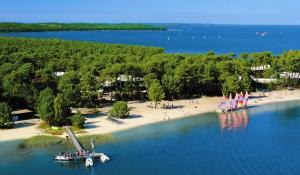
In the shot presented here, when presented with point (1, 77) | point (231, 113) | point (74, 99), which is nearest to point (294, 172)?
point (231, 113)

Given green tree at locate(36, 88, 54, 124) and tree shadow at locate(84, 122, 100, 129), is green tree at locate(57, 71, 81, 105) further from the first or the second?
tree shadow at locate(84, 122, 100, 129)

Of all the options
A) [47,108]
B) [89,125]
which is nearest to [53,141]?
[47,108]

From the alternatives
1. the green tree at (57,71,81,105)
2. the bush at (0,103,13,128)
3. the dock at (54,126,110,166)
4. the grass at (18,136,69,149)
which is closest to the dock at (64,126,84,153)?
the dock at (54,126,110,166)

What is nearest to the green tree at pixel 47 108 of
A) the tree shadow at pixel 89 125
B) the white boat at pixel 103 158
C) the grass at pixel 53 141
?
the grass at pixel 53 141

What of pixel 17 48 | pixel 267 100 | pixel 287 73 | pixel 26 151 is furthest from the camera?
pixel 17 48

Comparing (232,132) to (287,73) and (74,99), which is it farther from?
(287,73)

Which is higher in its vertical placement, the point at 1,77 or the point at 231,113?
the point at 1,77
